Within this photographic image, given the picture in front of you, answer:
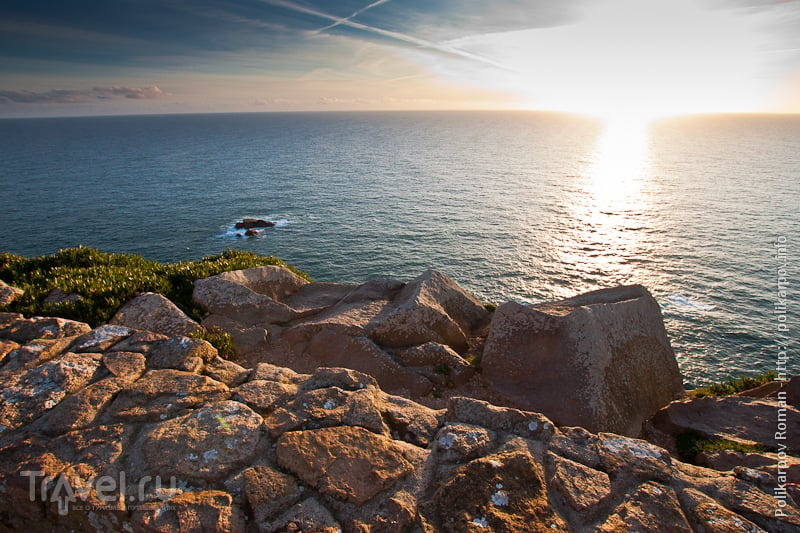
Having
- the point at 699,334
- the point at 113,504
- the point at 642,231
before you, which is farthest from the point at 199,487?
the point at 642,231

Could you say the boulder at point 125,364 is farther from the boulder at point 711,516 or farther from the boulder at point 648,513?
the boulder at point 711,516

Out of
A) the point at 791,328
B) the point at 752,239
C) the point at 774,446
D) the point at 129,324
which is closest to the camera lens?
the point at 774,446

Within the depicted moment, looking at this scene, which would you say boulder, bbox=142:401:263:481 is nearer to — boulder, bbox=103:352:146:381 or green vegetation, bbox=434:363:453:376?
boulder, bbox=103:352:146:381

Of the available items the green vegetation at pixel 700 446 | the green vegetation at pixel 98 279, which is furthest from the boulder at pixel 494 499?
the green vegetation at pixel 98 279

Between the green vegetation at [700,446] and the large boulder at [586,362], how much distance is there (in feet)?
3.46

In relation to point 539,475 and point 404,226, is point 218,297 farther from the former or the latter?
point 404,226

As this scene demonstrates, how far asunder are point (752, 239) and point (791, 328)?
27.8m

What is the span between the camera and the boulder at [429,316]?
13.8m

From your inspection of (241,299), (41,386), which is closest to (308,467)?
(41,386)

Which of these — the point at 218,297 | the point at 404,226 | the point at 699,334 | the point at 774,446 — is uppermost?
the point at 218,297

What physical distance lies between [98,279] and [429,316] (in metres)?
11.0

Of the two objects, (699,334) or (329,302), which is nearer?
(329,302)

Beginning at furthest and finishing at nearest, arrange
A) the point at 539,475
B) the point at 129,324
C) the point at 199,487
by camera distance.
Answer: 1. the point at 129,324
2. the point at 539,475
3. the point at 199,487

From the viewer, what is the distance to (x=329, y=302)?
16859mm
